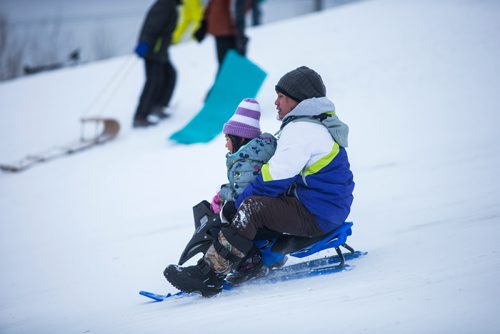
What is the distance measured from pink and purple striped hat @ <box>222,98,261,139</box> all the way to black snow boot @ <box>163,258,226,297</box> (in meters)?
0.68

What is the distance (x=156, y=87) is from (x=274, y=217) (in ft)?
14.9

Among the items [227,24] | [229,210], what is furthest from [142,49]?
[229,210]

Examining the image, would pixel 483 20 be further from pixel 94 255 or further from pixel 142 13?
pixel 142 13

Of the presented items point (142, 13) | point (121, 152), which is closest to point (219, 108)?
point (121, 152)

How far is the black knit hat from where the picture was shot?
2480 mm

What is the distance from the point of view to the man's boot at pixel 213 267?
2.44 m

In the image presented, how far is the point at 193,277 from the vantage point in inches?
98.7

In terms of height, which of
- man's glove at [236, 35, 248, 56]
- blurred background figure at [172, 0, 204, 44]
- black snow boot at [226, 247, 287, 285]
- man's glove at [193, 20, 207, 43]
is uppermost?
blurred background figure at [172, 0, 204, 44]

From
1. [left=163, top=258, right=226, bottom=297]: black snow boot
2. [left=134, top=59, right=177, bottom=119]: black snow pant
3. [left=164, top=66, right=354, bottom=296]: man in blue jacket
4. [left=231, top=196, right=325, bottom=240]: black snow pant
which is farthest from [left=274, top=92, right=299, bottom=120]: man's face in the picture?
[left=134, top=59, right=177, bottom=119]: black snow pant

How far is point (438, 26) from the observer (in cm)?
730

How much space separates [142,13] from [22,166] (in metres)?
8.91

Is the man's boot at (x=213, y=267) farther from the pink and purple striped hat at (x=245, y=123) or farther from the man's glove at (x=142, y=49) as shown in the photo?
the man's glove at (x=142, y=49)

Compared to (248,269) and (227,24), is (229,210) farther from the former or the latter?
(227,24)

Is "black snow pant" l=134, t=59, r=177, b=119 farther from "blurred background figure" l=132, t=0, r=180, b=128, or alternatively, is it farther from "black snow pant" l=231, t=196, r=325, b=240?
"black snow pant" l=231, t=196, r=325, b=240
